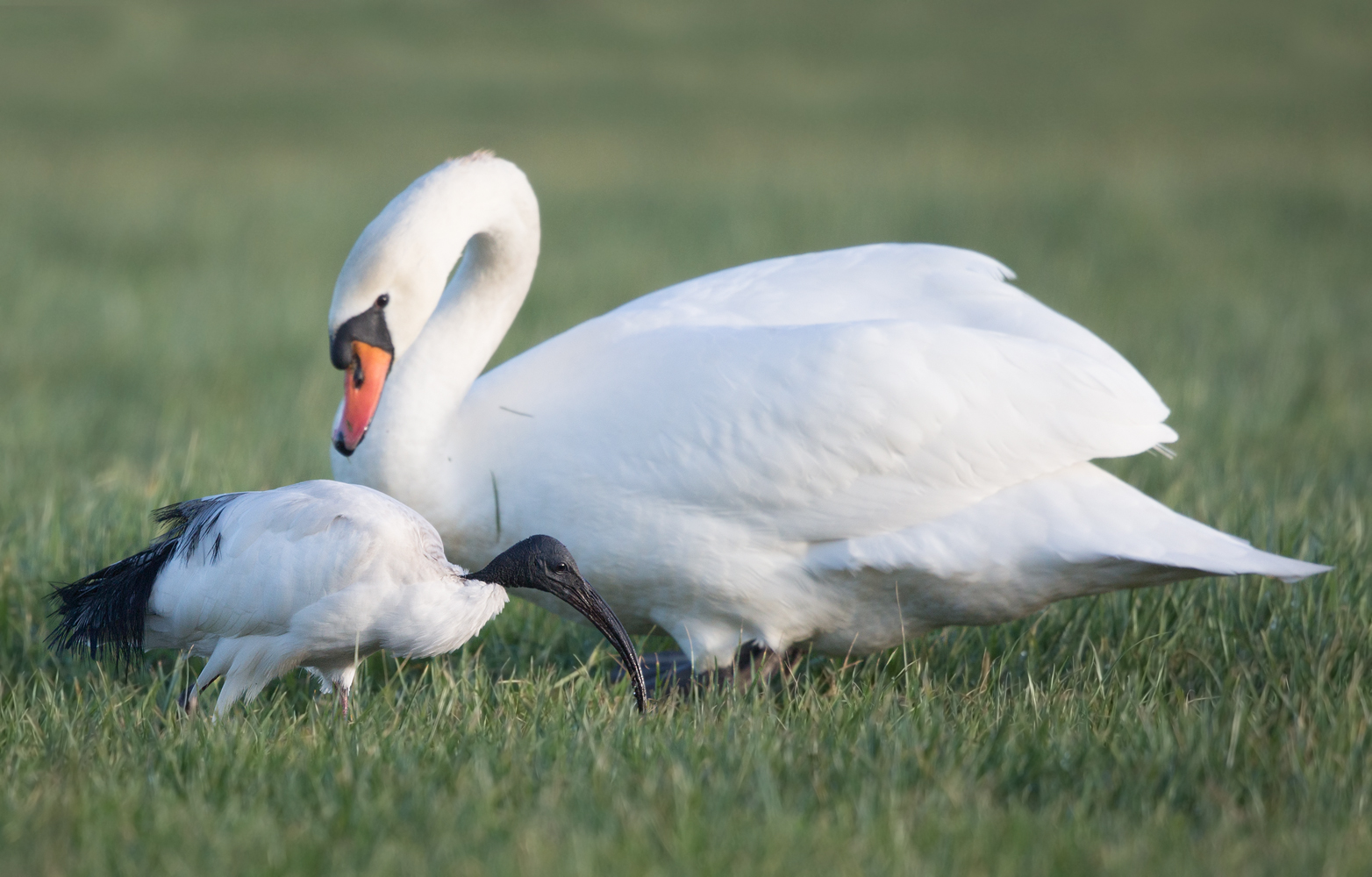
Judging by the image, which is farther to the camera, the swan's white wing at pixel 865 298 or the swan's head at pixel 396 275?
the swan's white wing at pixel 865 298

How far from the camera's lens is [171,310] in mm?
9047

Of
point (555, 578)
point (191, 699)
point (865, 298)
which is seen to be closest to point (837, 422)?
point (865, 298)

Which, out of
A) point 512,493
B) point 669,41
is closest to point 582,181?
point 512,493

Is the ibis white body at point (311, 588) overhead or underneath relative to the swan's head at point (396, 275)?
underneath

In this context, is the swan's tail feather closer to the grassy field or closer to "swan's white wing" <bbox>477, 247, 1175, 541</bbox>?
"swan's white wing" <bbox>477, 247, 1175, 541</bbox>

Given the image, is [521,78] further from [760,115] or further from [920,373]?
[920,373]

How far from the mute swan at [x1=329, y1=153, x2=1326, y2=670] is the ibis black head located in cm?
21

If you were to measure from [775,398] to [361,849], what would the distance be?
1557mm

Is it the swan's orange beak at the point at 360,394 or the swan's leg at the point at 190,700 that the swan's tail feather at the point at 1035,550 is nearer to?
the swan's orange beak at the point at 360,394

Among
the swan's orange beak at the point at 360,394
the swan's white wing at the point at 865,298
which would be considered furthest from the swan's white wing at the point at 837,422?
the swan's orange beak at the point at 360,394

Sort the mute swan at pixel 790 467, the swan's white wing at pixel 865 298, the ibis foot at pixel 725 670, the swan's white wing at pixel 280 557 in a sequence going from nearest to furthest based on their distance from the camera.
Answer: the swan's white wing at pixel 280 557 → the mute swan at pixel 790 467 → the ibis foot at pixel 725 670 → the swan's white wing at pixel 865 298

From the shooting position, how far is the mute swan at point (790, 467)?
3408 millimetres

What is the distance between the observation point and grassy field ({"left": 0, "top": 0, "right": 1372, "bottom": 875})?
2.34m

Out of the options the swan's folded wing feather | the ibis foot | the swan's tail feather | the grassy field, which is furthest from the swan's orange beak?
the swan's tail feather
